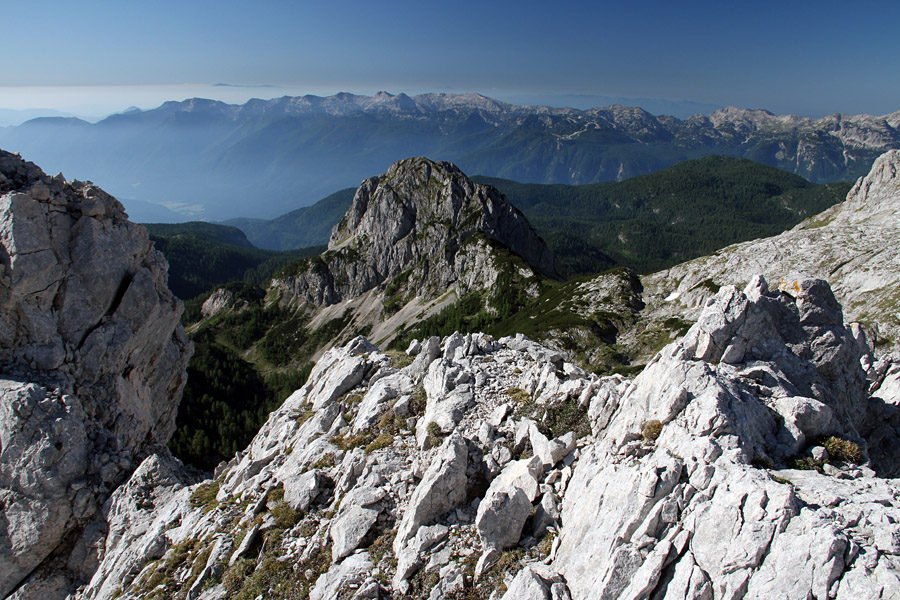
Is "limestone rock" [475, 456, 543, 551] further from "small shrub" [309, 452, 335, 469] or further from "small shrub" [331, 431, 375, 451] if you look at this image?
"small shrub" [309, 452, 335, 469]

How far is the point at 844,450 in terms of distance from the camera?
14.5 meters

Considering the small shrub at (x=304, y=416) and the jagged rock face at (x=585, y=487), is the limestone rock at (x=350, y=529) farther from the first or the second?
the small shrub at (x=304, y=416)

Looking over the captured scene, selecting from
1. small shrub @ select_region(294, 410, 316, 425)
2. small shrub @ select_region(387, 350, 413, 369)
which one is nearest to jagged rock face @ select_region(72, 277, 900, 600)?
small shrub @ select_region(294, 410, 316, 425)

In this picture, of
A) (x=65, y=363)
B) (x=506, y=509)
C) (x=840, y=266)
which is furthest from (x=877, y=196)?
(x=65, y=363)

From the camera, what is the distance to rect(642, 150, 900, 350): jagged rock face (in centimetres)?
6812

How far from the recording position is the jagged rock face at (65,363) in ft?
83.3

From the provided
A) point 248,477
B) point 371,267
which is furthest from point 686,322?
point 371,267

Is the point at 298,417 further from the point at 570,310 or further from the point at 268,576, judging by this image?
the point at 570,310

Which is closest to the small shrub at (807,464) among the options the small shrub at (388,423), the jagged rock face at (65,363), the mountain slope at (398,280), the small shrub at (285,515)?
the small shrub at (388,423)

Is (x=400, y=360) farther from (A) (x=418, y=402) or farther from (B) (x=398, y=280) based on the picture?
(B) (x=398, y=280)

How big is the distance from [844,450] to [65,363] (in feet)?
143

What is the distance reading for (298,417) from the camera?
3084 centimetres

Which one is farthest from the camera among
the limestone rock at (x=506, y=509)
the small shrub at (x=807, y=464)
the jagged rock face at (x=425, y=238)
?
the jagged rock face at (x=425, y=238)

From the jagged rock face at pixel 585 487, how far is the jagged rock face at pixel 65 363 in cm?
336
